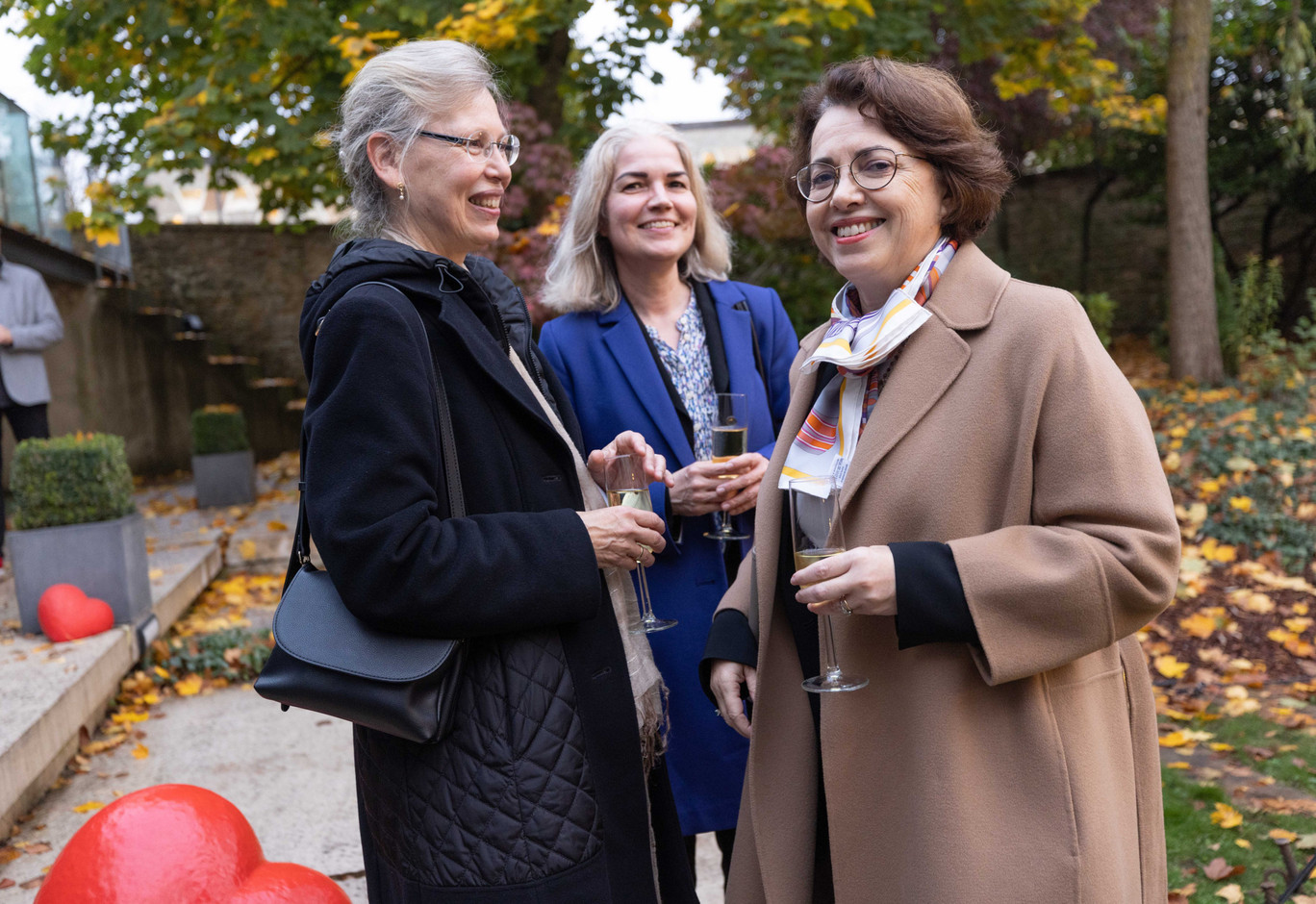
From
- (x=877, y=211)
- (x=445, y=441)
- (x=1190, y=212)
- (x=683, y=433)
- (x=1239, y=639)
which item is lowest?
(x=1239, y=639)

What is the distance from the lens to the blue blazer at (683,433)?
2441mm

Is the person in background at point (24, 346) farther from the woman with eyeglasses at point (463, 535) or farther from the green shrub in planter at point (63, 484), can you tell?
the woman with eyeglasses at point (463, 535)

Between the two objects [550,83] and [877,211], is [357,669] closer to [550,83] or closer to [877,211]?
[877,211]

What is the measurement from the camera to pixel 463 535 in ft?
5.14

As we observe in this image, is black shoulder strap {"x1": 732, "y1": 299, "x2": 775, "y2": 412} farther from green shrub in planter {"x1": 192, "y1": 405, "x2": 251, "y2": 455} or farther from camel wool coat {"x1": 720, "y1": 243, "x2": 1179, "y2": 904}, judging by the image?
green shrub in planter {"x1": 192, "y1": 405, "x2": 251, "y2": 455}

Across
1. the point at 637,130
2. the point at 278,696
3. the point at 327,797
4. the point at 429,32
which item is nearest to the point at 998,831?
the point at 278,696

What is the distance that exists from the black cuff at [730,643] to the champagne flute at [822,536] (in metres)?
0.24

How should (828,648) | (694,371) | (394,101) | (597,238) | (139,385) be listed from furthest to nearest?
(139,385)
(597,238)
(694,371)
(394,101)
(828,648)

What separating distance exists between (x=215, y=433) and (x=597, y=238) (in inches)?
292

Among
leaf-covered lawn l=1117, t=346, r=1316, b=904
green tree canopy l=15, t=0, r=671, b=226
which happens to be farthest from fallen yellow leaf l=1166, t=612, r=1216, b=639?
green tree canopy l=15, t=0, r=671, b=226

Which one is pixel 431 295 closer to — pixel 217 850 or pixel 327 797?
pixel 217 850

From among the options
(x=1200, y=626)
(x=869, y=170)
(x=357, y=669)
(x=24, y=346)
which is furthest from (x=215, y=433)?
(x=869, y=170)

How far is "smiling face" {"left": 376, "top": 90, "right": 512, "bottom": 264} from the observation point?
1798mm

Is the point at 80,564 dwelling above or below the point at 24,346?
below
